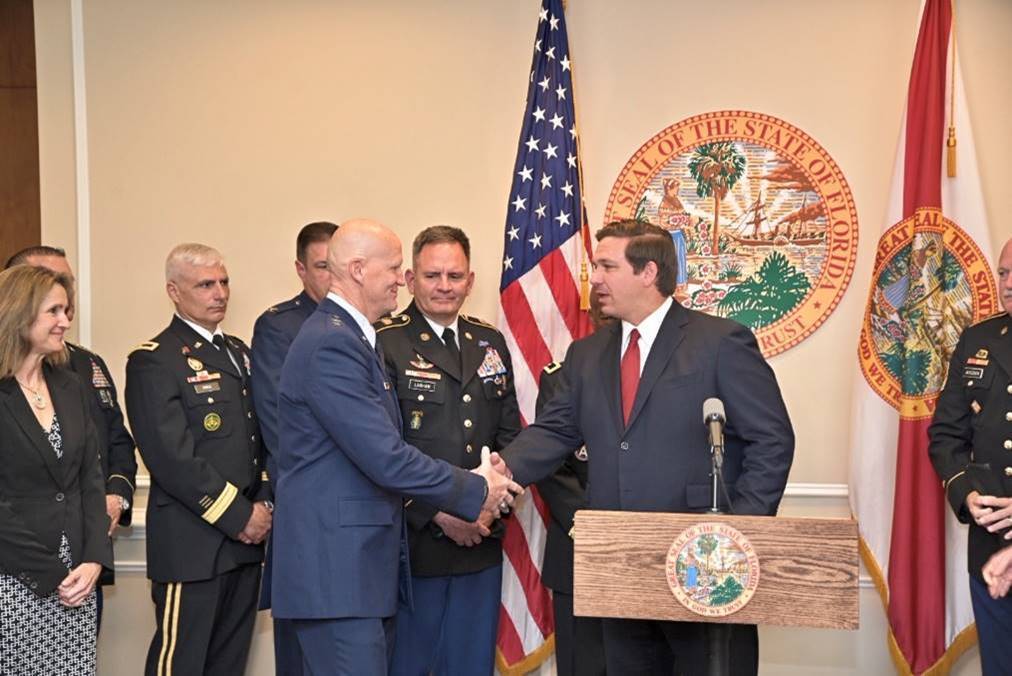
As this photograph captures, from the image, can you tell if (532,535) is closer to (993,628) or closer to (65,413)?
(993,628)

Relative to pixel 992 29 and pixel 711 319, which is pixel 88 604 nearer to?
pixel 711 319

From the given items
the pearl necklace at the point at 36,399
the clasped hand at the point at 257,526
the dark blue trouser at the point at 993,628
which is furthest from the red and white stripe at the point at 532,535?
the pearl necklace at the point at 36,399

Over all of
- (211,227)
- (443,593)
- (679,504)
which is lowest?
(443,593)

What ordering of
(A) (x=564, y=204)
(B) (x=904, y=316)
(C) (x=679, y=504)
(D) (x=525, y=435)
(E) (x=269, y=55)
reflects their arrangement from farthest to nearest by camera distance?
(E) (x=269, y=55) → (A) (x=564, y=204) → (B) (x=904, y=316) → (D) (x=525, y=435) → (C) (x=679, y=504)

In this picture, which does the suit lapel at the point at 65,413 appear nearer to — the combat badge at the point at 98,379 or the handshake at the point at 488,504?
the combat badge at the point at 98,379

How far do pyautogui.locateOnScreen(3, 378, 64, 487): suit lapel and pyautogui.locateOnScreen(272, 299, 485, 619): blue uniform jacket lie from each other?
2.33 ft

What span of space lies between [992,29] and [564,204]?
176 centimetres

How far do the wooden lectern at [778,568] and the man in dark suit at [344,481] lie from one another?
2.58 ft

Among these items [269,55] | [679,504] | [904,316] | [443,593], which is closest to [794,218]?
[904,316]

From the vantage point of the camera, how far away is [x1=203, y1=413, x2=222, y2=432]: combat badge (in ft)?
12.5

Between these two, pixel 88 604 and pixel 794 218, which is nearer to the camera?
pixel 88 604

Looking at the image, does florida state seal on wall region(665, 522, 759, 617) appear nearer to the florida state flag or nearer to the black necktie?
the black necktie

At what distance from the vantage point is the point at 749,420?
9.97ft

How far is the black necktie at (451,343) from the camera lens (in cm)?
385
